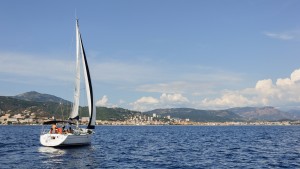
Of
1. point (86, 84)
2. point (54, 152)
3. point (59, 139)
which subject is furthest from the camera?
point (86, 84)

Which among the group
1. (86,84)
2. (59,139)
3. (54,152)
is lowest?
(54,152)

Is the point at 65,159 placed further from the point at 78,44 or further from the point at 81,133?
the point at 78,44

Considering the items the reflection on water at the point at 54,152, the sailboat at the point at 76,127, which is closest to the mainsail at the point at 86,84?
the sailboat at the point at 76,127

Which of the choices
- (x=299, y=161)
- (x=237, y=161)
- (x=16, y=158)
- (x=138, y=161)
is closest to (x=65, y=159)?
(x=16, y=158)

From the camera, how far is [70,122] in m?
58.6

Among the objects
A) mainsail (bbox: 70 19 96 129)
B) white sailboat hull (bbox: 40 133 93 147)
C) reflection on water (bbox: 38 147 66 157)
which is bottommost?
reflection on water (bbox: 38 147 66 157)

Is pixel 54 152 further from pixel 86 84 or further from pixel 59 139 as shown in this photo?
pixel 86 84

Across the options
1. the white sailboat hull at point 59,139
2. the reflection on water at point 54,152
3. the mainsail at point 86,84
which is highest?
the mainsail at point 86,84

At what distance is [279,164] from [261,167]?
3507mm

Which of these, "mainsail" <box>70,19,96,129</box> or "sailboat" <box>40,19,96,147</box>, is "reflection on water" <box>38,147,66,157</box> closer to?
"sailboat" <box>40,19,96,147</box>

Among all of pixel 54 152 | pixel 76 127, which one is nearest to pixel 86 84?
pixel 76 127

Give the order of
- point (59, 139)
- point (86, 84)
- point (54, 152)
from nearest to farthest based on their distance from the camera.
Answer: point (54, 152)
point (59, 139)
point (86, 84)

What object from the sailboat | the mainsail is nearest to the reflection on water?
the sailboat

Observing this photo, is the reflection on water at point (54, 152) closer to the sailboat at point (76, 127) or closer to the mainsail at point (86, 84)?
the sailboat at point (76, 127)
